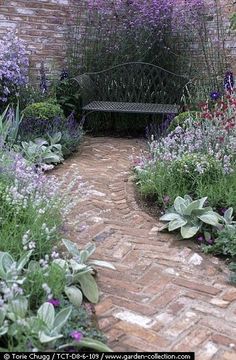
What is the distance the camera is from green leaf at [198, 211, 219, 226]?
3.39 meters

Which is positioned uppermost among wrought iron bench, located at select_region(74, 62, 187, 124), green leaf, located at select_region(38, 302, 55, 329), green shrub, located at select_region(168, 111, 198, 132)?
wrought iron bench, located at select_region(74, 62, 187, 124)

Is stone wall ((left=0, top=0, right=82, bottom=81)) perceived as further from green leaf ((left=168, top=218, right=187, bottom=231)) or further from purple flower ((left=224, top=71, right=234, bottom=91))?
green leaf ((left=168, top=218, right=187, bottom=231))

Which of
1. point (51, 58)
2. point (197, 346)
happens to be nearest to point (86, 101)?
point (51, 58)

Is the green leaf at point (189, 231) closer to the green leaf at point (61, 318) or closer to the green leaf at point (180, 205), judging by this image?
the green leaf at point (180, 205)

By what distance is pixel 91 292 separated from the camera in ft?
8.70

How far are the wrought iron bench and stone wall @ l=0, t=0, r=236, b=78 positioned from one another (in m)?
0.68

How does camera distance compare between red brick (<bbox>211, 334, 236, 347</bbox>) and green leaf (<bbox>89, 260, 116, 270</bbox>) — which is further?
green leaf (<bbox>89, 260, 116, 270</bbox>)

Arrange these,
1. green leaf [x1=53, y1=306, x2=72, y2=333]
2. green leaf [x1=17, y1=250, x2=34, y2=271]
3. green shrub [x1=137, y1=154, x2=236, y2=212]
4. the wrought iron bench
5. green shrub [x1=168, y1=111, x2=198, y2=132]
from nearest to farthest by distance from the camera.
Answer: green leaf [x1=53, y1=306, x2=72, y2=333], green leaf [x1=17, y1=250, x2=34, y2=271], green shrub [x1=137, y1=154, x2=236, y2=212], green shrub [x1=168, y1=111, x2=198, y2=132], the wrought iron bench

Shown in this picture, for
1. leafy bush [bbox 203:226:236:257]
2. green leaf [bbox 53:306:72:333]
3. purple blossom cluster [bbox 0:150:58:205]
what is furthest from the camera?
leafy bush [bbox 203:226:236:257]

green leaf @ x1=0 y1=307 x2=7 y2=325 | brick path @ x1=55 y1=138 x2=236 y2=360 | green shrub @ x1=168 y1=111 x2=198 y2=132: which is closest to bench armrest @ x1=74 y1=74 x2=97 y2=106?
green shrub @ x1=168 y1=111 x2=198 y2=132

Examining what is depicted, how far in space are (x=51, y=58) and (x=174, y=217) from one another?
4.07 metres

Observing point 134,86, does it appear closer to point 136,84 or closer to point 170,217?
point 136,84

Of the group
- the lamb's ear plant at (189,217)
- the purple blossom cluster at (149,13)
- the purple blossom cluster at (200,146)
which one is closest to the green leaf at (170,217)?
the lamb's ear plant at (189,217)

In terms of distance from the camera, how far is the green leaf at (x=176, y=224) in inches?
136
